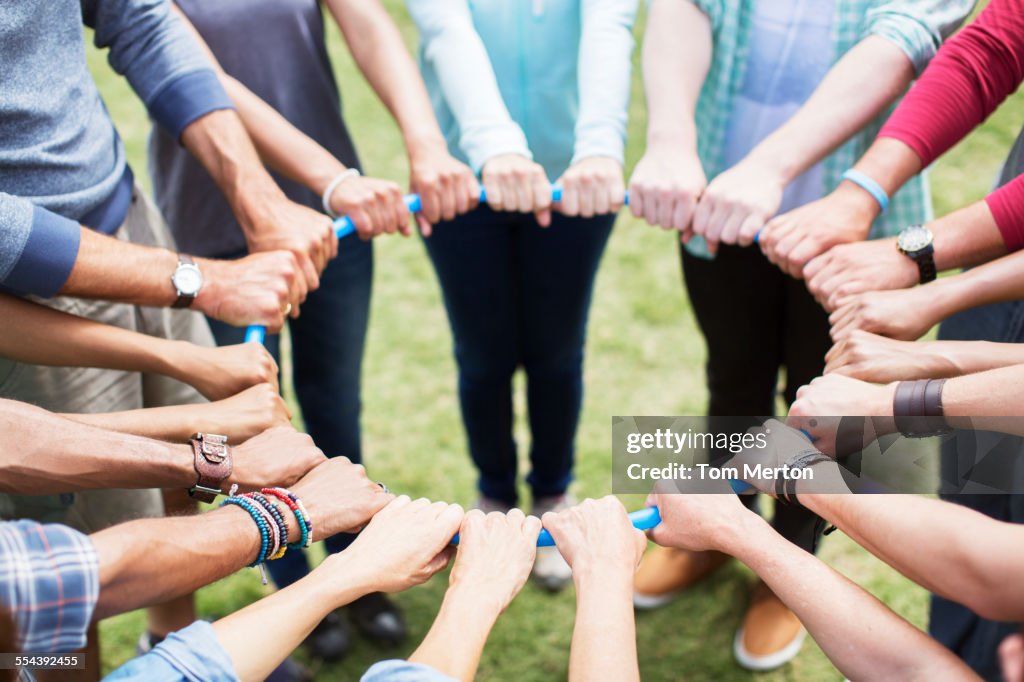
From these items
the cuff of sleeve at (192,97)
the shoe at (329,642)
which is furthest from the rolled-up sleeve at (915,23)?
the shoe at (329,642)

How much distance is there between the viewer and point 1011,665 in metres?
1.06

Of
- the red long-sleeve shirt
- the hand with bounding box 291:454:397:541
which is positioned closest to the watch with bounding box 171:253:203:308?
the hand with bounding box 291:454:397:541

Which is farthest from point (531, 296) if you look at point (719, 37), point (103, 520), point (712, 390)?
point (103, 520)

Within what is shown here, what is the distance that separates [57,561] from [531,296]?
1.66 meters

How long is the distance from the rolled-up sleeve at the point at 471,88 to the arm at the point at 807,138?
1.78ft

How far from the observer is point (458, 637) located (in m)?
1.46

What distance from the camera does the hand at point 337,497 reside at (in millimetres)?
1640

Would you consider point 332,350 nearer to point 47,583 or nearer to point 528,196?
point 528,196

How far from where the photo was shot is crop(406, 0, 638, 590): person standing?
2.33 metres

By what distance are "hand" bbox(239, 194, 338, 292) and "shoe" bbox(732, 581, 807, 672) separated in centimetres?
177

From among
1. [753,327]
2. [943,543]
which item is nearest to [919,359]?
[943,543]

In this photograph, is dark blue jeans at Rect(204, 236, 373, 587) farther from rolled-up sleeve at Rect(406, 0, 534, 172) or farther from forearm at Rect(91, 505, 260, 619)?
forearm at Rect(91, 505, 260, 619)

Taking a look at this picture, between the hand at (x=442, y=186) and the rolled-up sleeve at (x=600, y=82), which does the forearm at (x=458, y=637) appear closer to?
the hand at (x=442, y=186)

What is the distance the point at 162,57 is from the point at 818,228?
161cm
